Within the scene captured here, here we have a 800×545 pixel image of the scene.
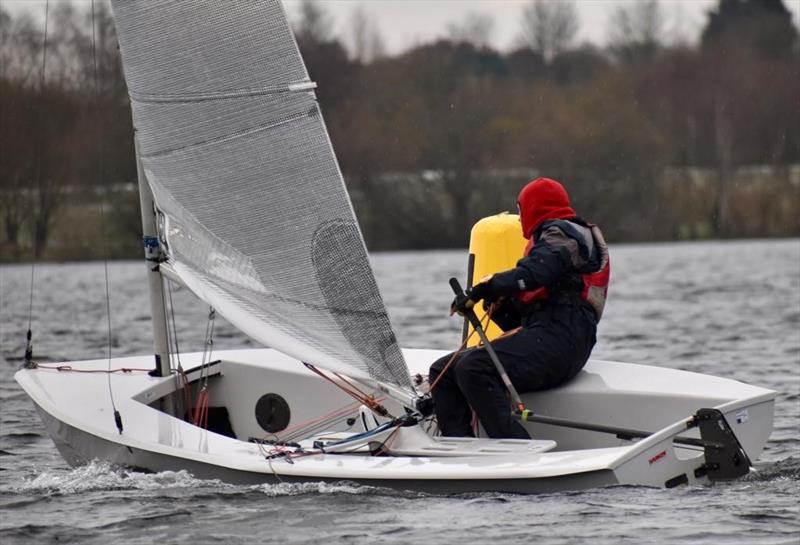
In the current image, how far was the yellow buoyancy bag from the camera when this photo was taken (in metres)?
7.06

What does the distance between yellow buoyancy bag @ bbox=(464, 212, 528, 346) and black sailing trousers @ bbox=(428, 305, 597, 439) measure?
2.78ft

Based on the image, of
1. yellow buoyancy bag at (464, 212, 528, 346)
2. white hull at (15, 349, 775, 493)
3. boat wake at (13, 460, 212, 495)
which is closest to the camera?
white hull at (15, 349, 775, 493)

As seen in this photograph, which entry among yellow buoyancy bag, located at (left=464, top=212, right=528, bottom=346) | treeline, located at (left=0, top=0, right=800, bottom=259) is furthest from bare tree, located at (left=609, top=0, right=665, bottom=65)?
yellow buoyancy bag, located at (left=464, top=212, right=528, bottom=346)

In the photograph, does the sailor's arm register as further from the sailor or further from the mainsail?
the mainsail

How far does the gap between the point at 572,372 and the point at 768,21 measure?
2762 cm

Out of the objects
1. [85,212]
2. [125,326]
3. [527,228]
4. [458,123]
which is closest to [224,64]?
[527,228]

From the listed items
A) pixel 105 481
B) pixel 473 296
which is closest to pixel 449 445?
pixel 473 296

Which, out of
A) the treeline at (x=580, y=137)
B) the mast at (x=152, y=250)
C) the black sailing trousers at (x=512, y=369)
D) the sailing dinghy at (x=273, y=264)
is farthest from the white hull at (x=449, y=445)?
the treeline at (x=580, y=137)

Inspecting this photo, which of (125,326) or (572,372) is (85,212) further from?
(572,372)

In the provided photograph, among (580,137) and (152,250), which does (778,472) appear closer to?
(152,250)

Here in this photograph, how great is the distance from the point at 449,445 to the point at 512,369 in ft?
1.28

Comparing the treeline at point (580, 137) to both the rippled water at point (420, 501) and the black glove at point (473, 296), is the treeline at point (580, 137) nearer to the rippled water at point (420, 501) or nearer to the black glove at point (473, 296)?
the rippled water at point (420, 501)

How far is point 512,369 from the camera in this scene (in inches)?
241

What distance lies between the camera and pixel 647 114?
30.7 metres
